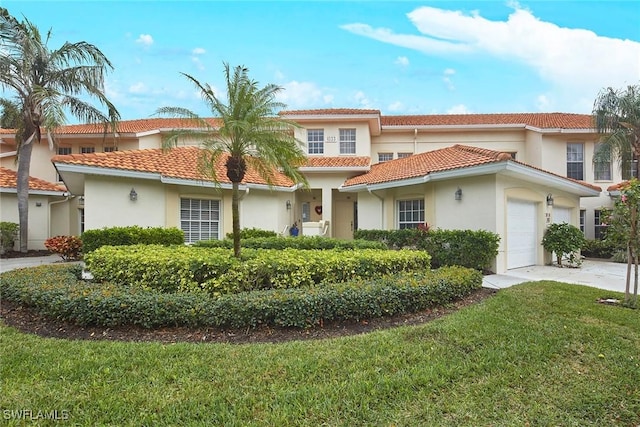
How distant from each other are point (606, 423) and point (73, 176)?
571 inches

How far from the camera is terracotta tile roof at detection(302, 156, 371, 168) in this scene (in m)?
17.2

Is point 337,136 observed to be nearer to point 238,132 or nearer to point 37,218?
point 238,132

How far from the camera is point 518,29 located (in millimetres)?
9281

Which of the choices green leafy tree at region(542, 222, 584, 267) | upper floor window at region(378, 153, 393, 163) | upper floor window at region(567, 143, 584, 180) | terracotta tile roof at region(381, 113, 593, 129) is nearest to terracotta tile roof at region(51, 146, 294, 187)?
upper floor window at region(378, 153, 393, 163)

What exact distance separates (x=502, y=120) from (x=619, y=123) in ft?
22.5

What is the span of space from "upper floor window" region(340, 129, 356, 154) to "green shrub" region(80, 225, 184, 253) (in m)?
11.5

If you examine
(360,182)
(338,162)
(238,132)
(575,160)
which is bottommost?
(360,182)

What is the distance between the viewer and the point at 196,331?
16.1 feet

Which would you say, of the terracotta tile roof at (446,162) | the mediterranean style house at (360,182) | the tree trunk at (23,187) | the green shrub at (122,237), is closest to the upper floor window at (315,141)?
the mediterranean style house at (360,182)

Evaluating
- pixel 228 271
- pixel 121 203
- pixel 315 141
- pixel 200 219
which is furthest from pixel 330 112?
pixel 228 271

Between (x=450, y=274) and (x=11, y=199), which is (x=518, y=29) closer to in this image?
(x=450, y=274)

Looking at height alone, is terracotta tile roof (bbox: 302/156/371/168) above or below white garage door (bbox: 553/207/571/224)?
above

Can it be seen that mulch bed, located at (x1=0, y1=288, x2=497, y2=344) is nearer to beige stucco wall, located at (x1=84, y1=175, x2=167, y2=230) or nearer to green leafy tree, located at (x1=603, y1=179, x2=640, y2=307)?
green leafy tree, located at (x1=603, y1=179, x2=640, y2=307)

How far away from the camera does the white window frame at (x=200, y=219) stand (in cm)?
1277
